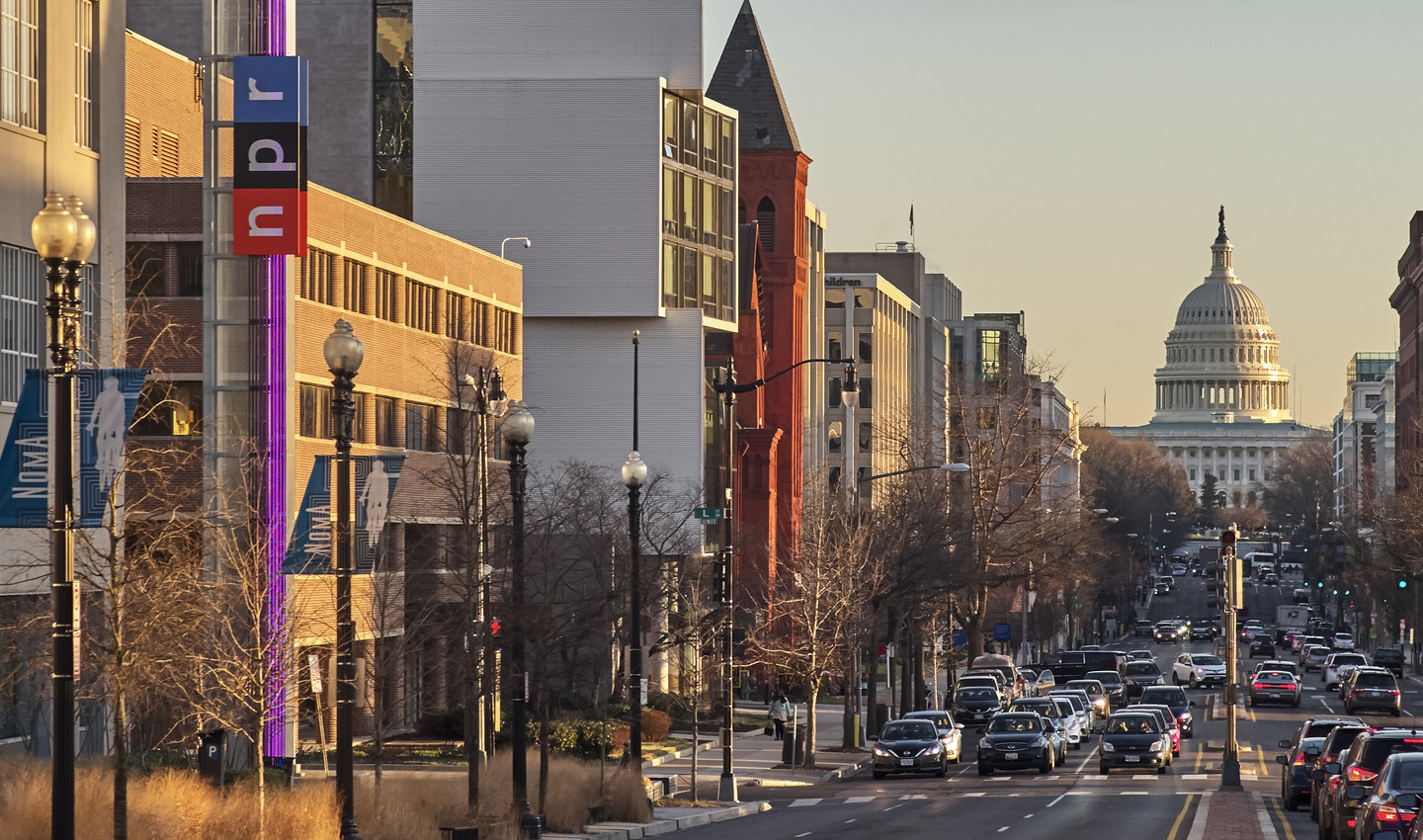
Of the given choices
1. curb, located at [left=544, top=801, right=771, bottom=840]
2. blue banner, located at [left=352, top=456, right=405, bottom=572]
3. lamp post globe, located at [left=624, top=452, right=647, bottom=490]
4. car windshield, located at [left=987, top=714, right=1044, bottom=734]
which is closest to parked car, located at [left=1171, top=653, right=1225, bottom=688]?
car windshield, located at [left=987, top=714, right=1044, bottom=734]

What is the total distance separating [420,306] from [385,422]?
165 inches

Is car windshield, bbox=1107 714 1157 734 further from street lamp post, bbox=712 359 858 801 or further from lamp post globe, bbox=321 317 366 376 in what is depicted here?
lamp post globe, bbox=321 317 366 376

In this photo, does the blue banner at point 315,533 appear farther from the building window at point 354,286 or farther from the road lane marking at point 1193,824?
the building window at point 354,286

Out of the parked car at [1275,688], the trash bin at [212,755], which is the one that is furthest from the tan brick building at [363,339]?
the parked car at [1275,688]

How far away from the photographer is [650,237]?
7475 cm

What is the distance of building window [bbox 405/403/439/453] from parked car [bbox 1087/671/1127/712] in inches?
1115

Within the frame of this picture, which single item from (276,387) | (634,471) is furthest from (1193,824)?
(276,387)

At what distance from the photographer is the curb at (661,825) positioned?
3298 cm

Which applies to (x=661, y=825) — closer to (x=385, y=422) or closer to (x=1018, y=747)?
(x=1018, y=747)

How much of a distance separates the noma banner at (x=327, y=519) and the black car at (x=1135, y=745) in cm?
2550

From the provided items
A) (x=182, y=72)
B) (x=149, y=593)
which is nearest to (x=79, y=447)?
(x=149, y=593)

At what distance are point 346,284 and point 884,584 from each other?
20.6 meters

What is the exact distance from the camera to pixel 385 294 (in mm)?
57281

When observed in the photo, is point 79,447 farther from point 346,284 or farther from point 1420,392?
point 1420,392
